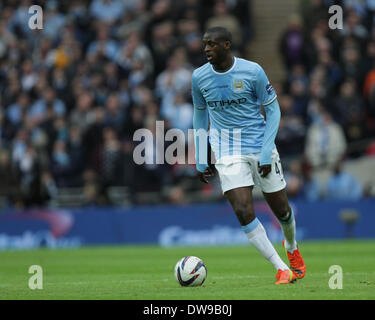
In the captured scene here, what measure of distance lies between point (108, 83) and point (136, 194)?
3.53m

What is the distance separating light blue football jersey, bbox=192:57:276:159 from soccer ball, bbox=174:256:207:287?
3.93ft

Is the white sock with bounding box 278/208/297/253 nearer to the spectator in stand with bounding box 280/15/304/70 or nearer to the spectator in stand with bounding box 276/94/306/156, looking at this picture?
the spectator in stand with bounding box 276/94/306/156

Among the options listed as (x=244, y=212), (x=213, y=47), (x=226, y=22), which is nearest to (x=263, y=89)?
(x=213, y=47)

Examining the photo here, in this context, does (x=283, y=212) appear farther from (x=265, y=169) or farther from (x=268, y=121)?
(x=268, y=121)

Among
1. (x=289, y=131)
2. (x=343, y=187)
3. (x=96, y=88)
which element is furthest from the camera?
(x=96, y=88)

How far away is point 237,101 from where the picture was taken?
9438 millimetres

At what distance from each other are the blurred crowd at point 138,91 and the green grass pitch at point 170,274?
2232 mm

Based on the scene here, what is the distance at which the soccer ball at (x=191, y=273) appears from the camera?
9.41 meters

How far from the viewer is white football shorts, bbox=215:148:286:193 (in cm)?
924

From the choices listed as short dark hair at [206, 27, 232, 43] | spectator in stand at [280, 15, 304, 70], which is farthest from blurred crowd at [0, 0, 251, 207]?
short dark hair at [206, 27, 232, 43]

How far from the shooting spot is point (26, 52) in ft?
79.7

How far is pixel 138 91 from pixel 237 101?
11.9m

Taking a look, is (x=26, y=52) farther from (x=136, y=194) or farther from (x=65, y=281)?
(x=65, y=281)
